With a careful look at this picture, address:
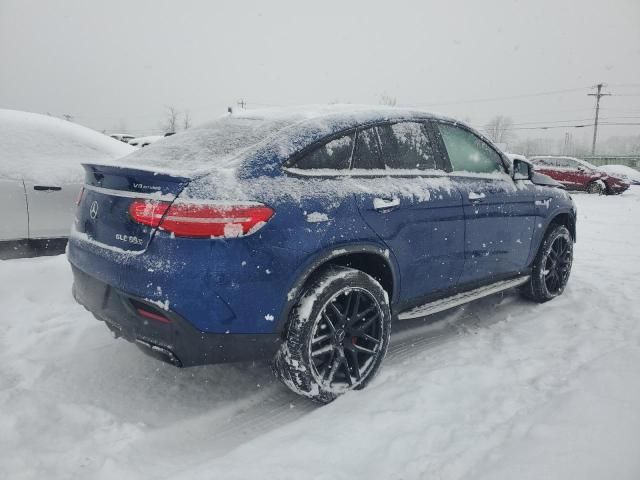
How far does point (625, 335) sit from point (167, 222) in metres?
3.42

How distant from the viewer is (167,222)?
84.8 inches

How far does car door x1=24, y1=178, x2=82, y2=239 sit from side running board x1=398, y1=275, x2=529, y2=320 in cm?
327

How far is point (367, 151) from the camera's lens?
2.88 metres

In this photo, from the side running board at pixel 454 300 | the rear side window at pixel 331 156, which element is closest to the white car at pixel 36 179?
the rear side window at pixel 331 156

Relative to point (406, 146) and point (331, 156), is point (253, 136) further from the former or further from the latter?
point (406, 146)

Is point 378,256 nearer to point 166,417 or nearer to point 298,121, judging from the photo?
point 298,121

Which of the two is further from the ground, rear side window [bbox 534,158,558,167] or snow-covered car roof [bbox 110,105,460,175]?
snow-covered car roof [bbox 110,105,460,175]

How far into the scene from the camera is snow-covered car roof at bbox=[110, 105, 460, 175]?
245cm

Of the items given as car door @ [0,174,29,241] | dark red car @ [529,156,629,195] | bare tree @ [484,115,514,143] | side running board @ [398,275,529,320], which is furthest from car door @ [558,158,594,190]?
bare tree @ [484,115,514,143]

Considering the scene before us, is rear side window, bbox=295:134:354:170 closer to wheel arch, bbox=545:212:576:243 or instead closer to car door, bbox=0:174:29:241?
wheel arch, bbox=545:212:576:243

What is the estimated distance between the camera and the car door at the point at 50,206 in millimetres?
4281

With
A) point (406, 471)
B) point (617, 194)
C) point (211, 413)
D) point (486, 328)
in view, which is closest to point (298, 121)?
point (211, 413)

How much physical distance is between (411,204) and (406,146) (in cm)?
45

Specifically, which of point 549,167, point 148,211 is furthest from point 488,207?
point 549,167
